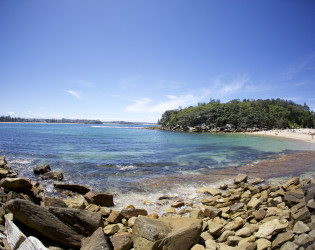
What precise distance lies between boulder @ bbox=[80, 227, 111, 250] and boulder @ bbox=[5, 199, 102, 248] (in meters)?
0.33

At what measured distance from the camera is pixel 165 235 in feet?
14.4

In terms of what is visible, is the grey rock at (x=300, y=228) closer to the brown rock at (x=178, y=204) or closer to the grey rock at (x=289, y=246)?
the grey rock at (x=289, y=246)

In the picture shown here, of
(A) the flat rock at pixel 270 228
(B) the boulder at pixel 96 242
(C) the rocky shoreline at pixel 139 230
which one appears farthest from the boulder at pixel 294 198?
(B) the boulder at pixel 96 242

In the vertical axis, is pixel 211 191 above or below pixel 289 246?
below

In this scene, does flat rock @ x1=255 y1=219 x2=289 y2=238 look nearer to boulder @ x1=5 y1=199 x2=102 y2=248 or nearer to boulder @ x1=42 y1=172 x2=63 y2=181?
boulder @ x1=5 y1=199 x2=102 y2=248

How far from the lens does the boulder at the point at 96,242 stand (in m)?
4.17

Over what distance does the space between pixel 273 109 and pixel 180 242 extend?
122452 mm

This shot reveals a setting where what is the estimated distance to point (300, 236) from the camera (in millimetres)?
4707

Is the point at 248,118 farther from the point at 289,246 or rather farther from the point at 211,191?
the point at 289,246

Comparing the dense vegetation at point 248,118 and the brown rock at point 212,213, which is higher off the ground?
the dense vegetation at point 248,118

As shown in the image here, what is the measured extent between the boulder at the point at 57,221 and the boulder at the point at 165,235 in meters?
1.38

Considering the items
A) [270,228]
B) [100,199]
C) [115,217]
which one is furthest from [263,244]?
[100,199]

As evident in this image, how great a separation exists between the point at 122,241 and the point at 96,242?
87cm

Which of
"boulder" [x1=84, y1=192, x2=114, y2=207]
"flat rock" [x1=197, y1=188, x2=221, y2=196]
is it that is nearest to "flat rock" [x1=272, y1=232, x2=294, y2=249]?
"flat rock" [x1=197, y1=188, x2=221, y2=196]
